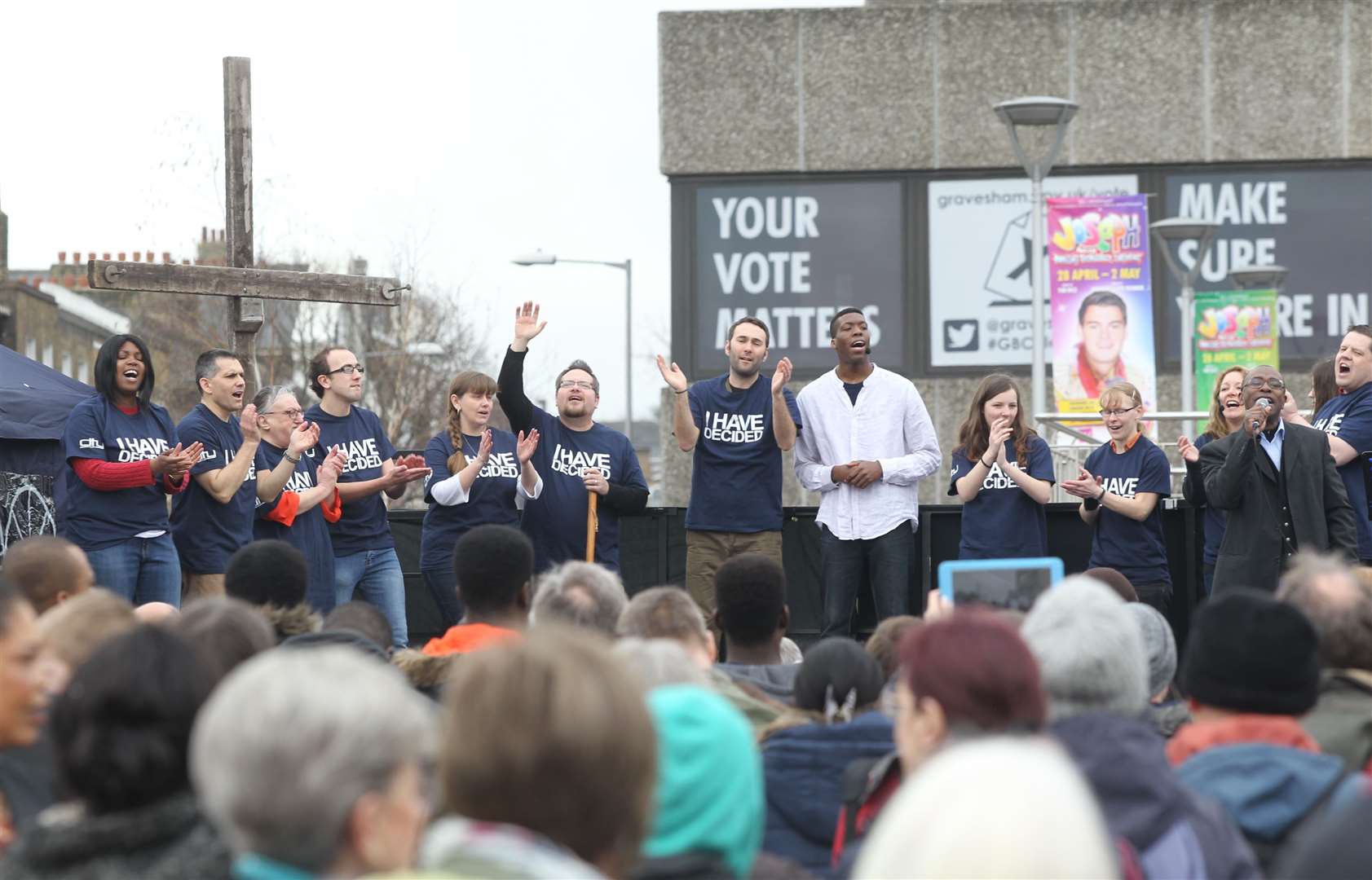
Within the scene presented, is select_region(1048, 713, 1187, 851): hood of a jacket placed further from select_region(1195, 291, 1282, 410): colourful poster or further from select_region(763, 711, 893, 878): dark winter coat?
select_region(1195, 291, 1282, 410): colourful poster

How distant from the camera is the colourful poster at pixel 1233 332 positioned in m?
17.7

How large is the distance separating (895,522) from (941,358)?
1082cm

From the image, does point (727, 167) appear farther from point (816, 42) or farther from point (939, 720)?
point (939, 720)

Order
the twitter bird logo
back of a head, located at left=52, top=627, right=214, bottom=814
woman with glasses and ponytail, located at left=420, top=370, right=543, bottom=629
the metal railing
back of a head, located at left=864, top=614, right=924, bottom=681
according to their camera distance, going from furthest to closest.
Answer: the twitter bird logo, the metal railing, woman with glasses and ponytail, located at left=420, top=370, right=543, bottom=629, back of a head, located at left=864, top=614, right=924, bottom=681, back of a head, located at left=52, top=627, right=214, bottom=814

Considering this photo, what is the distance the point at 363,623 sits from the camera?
214 inches

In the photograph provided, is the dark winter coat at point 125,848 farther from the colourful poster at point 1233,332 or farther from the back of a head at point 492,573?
the colourful poster at point 1233,332

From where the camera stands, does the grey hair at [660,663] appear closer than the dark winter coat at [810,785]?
Yes

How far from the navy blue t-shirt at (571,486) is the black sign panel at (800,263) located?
10164mm

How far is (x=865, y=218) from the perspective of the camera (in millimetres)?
19578

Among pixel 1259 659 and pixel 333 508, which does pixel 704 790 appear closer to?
pixel 1259 659

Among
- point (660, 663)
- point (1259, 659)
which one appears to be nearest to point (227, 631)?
point (660, 663)

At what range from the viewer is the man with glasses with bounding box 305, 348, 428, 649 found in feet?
29.8

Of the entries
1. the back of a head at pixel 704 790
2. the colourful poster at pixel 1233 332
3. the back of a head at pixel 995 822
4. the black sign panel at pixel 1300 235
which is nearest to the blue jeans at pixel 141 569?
the back of a head at pixel 704 790

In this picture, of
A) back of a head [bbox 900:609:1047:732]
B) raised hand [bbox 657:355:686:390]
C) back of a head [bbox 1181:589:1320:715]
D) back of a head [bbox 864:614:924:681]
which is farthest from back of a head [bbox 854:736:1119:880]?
raised hand [bbox 657:355:686:390]
